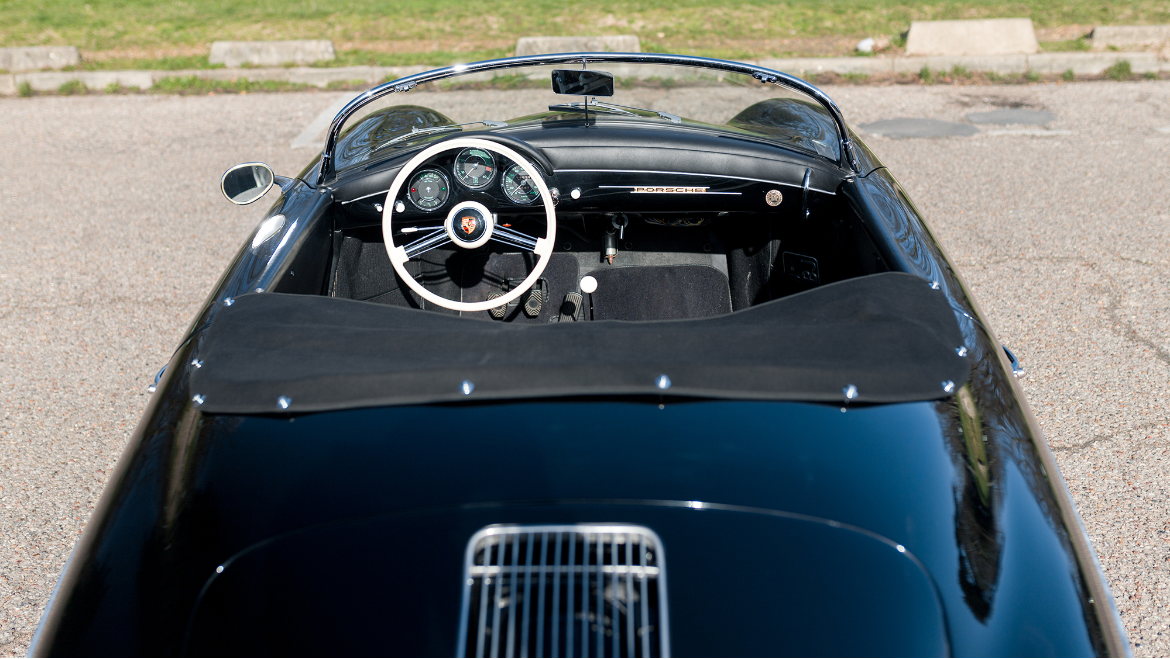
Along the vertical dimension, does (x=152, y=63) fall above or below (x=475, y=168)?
above

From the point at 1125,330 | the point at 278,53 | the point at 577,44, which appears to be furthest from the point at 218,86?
the point at 1125,330

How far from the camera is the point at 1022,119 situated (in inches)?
260

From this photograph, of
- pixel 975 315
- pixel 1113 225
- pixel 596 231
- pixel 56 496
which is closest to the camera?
pixel 975 315

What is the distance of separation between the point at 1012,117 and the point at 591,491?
667 cm

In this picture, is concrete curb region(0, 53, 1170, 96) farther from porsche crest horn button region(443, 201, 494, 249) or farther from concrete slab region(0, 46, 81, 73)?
porsche crest horn button region(443, 201, 494, 249)

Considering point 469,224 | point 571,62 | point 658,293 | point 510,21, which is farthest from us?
point 510,21

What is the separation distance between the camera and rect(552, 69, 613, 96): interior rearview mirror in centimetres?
280

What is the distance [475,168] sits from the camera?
2.70 m

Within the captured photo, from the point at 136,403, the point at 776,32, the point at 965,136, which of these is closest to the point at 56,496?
the point at 136,403

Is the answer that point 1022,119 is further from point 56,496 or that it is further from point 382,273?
point 56,496

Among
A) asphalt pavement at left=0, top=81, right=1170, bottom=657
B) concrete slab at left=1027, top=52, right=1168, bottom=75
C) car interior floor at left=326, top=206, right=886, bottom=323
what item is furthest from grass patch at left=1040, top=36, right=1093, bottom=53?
car interior floor at left=326, top=206, right=886, bottom=323

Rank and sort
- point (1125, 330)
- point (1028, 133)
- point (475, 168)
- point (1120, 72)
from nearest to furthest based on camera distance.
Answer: point (475, 168) → point (1125, 330) → point (1028, 133) → point (1120, 72)

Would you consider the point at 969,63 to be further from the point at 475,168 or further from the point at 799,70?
the point at 475,168

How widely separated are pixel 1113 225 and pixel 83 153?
7507 mm
